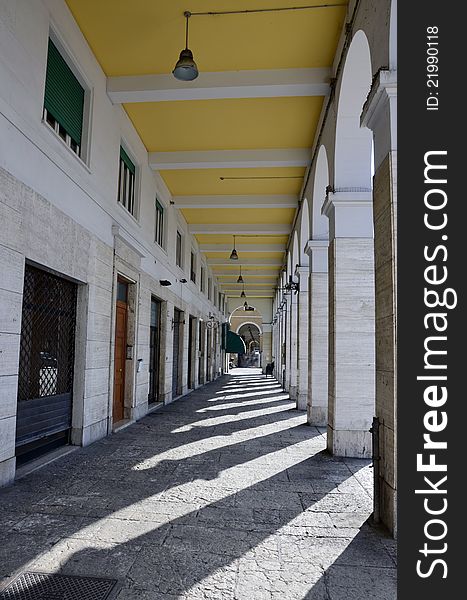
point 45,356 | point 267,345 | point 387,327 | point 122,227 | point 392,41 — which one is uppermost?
point 392,41

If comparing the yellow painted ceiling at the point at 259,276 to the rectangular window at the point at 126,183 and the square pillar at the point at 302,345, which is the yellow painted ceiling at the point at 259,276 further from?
the rectangular window at the point at 126,183

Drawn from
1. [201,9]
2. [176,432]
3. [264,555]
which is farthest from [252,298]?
[264,555]

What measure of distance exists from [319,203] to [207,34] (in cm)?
373

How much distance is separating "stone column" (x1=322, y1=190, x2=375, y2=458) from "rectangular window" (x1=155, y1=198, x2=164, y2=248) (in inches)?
222

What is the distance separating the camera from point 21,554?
10.0 ft

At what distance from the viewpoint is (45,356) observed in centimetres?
569

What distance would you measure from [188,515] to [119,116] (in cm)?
638

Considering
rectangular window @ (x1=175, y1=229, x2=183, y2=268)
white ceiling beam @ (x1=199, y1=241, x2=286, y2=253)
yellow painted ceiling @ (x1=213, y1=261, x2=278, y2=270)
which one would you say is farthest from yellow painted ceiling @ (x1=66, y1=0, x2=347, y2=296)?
yellow painted ceiling @ (x1=213, y1=261, x2=278, y2=270)

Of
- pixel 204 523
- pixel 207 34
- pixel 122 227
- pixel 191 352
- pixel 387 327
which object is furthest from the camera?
pixel 191 352

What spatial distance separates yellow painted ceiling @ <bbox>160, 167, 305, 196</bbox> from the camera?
34.5ft

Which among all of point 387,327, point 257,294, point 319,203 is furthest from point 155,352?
point 257,294

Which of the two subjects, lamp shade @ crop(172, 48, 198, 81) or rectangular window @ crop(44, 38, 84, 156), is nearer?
lamp shade @ crop(172, 48, 198, 81)

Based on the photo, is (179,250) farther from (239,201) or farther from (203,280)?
(203,280)

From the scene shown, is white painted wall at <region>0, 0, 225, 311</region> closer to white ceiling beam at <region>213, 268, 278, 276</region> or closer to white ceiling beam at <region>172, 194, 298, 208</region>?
white ceiling beam at <region>172, 194, 298, 208</region>
